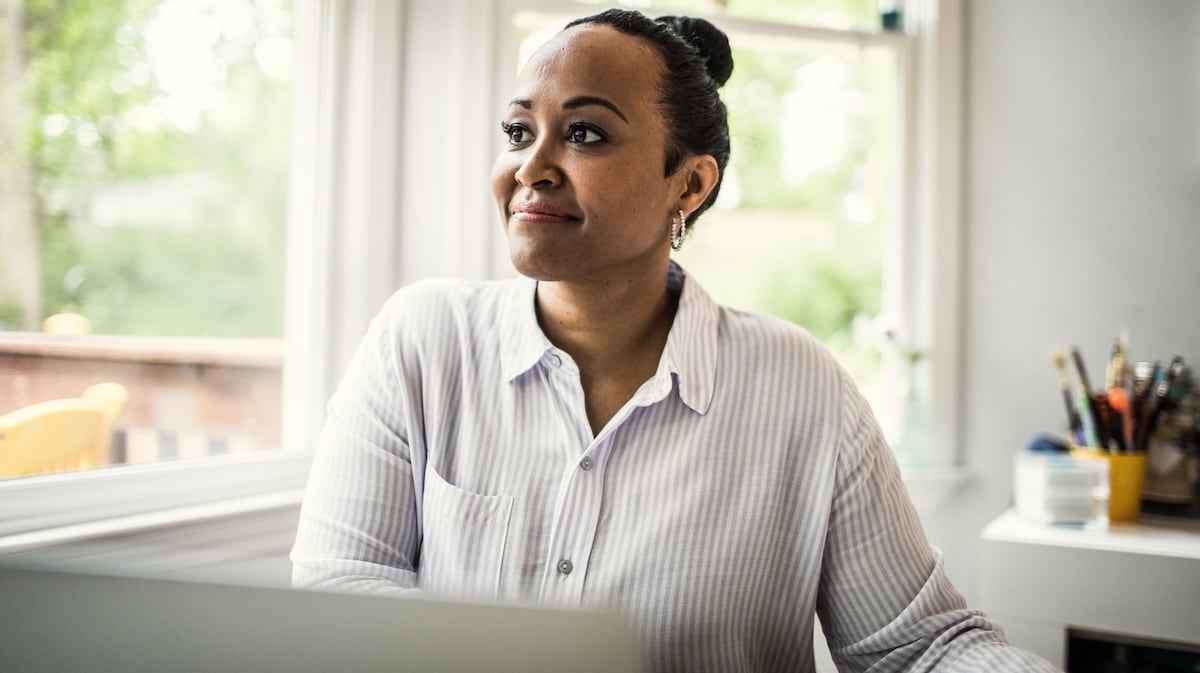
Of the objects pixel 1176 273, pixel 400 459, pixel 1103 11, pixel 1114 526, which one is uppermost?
pixel 1103 11

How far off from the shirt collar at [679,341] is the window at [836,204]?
0.75 m

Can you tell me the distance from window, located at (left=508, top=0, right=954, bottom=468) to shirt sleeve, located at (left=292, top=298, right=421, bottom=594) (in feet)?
3.21

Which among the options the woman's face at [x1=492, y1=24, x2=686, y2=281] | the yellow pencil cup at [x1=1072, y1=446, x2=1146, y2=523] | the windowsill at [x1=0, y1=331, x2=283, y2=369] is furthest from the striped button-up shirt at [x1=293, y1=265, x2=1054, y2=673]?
Result: the yellow pencil cup at [x1=1072, y1=446, x2=1146, y2=523]

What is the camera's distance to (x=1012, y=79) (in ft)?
6.39

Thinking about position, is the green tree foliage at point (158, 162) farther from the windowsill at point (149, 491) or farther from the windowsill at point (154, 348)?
the windowsill at point (149, 491)

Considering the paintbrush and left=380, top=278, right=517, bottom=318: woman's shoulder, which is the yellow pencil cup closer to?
the paintbrush

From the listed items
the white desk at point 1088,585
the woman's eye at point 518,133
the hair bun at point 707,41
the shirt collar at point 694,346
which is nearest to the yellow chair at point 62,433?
the woman's eye at point 518,133

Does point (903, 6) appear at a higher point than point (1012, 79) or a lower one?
higher

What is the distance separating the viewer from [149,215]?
1382 mm

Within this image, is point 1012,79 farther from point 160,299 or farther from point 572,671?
point 572,671

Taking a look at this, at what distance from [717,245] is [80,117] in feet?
4.00

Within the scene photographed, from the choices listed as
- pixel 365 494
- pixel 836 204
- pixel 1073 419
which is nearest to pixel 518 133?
pixel 365 494

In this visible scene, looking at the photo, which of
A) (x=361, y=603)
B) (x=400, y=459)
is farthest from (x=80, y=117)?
(x=361, y=603)

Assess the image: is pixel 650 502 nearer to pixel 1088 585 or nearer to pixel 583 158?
pixel 583 158
